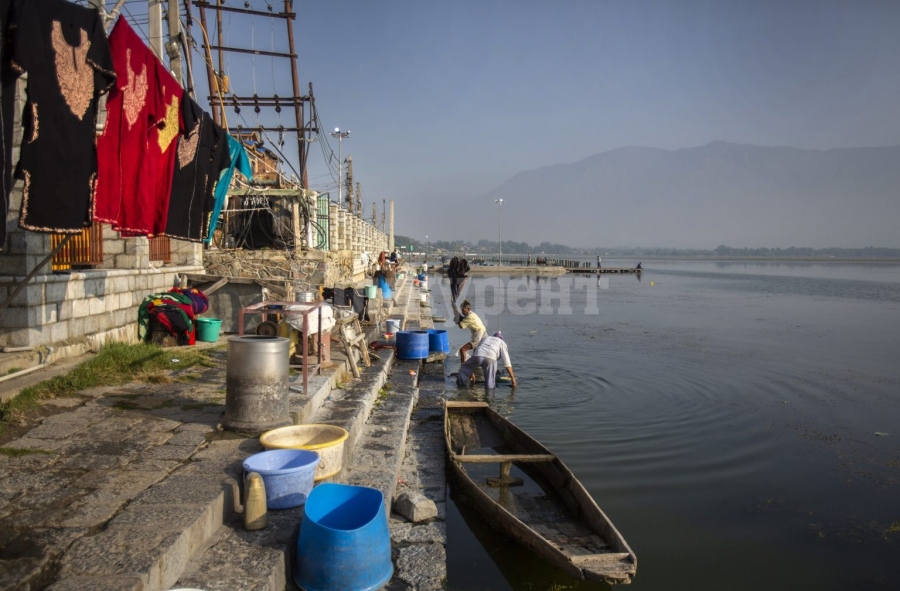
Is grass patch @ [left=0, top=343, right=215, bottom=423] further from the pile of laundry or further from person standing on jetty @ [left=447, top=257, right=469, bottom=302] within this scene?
person standing on jetty @ [left=447, top=257, right=469, bottom=302]

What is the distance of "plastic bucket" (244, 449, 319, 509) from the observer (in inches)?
175

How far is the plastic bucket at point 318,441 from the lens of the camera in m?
4.99

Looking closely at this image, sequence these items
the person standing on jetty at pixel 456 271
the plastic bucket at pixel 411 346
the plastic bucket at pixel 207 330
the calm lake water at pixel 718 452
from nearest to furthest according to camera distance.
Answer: the calm lake water at pixel 718 452
the plastic bucket at pixel 207 330
the plastic bucket at pixel 411 346
the person standing on jetty at pixel 456 271

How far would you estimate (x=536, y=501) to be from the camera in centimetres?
657

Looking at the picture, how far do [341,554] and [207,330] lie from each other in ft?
23.8

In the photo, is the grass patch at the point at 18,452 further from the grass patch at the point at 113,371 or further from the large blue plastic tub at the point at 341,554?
the large blue plastic tub at the point at 341,554

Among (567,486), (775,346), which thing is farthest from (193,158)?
(775,346)

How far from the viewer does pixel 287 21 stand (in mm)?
30812

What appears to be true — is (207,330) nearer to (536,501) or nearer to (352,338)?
(352,338)

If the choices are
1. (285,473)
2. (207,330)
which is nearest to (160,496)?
(285,473)

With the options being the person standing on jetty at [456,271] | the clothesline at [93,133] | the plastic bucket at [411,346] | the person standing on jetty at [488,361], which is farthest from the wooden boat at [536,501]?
the person standing on jetty at [456,271]

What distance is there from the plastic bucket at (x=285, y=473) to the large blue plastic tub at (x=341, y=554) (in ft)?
0.93

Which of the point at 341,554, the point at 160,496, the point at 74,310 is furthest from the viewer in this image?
the point at 74,310

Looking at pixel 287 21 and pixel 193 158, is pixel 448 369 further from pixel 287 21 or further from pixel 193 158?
pixel 287 21
